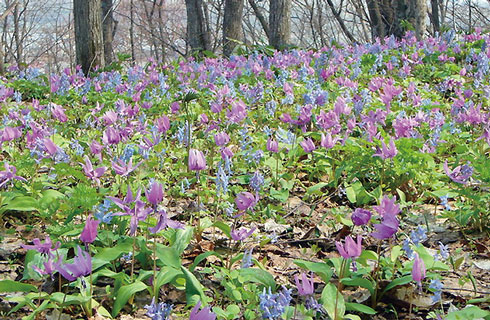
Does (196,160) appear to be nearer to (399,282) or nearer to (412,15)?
(399,282)

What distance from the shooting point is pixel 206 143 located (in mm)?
4191

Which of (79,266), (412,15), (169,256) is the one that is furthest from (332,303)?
(412,15)

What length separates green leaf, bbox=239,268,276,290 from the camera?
192 cm

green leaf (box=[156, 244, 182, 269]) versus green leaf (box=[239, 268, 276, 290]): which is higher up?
green leaf (box=[156, 244, 182, 269])

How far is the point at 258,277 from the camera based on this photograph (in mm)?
1940

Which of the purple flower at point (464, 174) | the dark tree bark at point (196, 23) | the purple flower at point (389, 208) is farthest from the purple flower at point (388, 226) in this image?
the dark tree bark at point (196, 23)

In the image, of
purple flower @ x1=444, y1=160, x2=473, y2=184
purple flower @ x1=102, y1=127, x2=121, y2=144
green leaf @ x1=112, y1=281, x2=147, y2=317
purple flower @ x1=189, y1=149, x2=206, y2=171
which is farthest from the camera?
purple flower @ x1=102, y1=127, x2=121, y2=144

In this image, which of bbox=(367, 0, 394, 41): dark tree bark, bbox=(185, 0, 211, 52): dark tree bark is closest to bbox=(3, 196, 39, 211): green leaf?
bbox=(185, 0, 211, 52): dark tree bark

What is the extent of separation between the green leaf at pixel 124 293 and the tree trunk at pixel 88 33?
6.72 m

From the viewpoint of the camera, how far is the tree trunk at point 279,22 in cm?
998

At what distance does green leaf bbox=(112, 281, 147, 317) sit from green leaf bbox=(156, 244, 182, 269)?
0.13m

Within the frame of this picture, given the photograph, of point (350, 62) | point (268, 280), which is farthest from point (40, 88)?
point (268, 280)

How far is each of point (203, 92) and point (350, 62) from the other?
2.28 m

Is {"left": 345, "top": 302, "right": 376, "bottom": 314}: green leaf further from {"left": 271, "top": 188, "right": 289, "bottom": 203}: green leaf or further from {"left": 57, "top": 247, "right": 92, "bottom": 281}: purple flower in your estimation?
{"left": 271, "top": 188, "right": 289, "bottom": 203}: green leaf
